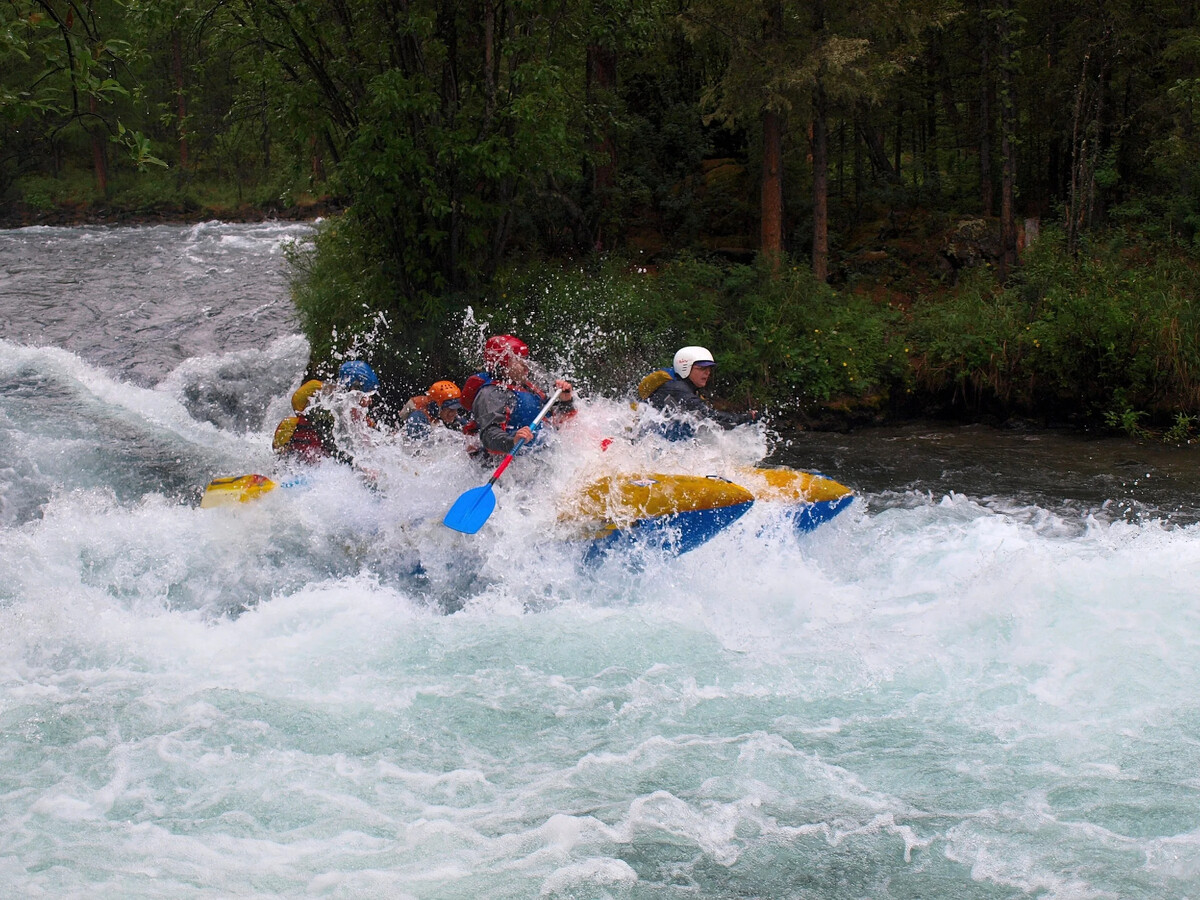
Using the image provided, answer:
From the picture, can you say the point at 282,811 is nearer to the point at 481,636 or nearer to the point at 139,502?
the point at 481,636

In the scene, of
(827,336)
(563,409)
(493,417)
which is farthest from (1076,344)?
(493,417)

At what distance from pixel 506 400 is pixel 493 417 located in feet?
0.54

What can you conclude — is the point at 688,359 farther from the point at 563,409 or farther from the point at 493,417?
the point at 493,417

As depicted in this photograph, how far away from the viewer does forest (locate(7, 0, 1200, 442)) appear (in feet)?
36.4

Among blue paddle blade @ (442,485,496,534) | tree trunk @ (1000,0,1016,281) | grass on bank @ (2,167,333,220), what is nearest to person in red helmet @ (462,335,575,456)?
blue paddle blade @ (442,485,496,534)

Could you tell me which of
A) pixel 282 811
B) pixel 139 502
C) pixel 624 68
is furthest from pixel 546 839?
pixel 624 68

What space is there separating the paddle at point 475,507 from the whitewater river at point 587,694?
0.29 m

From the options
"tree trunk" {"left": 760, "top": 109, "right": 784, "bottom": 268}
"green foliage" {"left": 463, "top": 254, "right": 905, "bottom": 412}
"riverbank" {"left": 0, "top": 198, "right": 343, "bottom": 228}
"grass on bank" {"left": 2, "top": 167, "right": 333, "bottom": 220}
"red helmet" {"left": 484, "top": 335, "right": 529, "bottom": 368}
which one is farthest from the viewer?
"grass on bank" {"left": 2, "top": 167, "right": 333, "bottom": 220}

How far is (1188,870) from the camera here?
3869mm

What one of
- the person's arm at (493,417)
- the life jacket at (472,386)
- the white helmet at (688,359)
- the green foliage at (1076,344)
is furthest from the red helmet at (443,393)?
the green foliage at (1076,344)

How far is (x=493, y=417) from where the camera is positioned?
23.2 feet

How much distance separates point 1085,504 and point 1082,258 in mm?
5603

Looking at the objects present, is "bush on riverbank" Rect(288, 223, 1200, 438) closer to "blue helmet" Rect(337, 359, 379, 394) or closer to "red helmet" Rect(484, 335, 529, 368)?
"blue helmet" Rect(337, 359, 379, 394)

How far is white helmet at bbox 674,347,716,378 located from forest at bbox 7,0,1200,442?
13.4 ft
